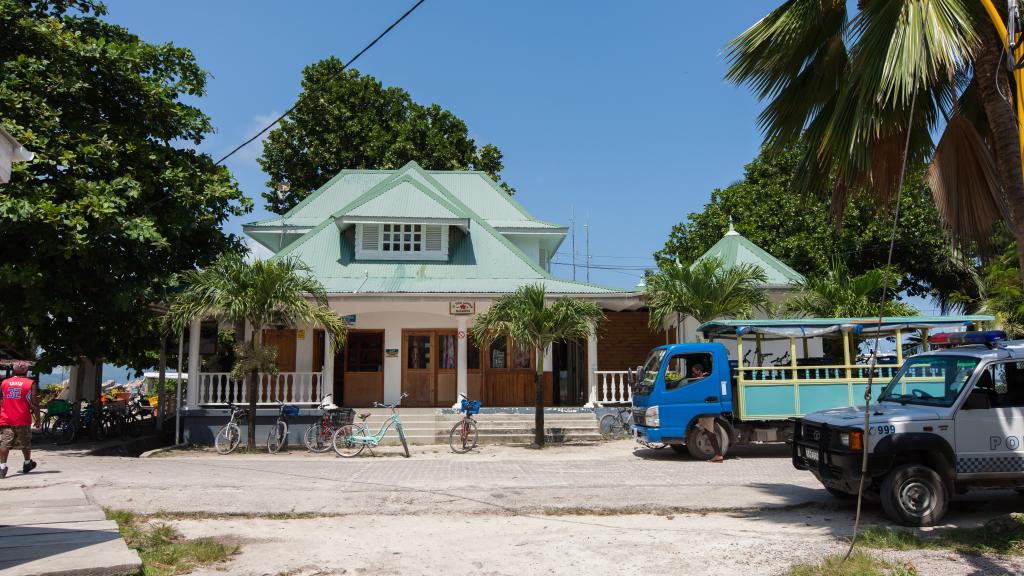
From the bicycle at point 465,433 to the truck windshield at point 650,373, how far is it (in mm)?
3449

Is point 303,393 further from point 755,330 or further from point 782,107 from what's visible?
point 782,107

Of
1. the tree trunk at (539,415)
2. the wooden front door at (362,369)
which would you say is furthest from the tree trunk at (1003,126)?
the wooden front door at (362,369)

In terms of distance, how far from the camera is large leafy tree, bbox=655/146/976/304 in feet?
84.8

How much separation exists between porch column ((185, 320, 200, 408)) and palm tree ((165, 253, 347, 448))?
162 cm

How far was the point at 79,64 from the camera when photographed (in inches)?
572

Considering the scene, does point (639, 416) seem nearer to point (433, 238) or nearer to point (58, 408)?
point (433, 238)

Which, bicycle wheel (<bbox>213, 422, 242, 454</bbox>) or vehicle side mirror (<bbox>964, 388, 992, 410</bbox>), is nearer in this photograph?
vehicle side mirror (<bbox>964, 388, 992, 410</bbox>)

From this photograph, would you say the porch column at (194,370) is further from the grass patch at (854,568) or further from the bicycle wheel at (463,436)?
the grass patch at (854,568)

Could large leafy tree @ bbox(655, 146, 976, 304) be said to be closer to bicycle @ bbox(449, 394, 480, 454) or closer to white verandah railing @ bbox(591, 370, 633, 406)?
white verandah railing @ bbox(591, 370, 633, 406)

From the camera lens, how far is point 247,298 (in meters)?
14.4

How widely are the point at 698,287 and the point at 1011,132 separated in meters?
9.85

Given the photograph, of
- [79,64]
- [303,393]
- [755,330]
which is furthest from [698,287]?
[79,64]

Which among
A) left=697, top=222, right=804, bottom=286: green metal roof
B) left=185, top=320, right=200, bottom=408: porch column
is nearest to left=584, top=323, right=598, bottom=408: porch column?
left=697, top=222, right=804, bottom=286: green metal roof

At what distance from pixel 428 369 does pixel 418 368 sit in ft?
0.89
